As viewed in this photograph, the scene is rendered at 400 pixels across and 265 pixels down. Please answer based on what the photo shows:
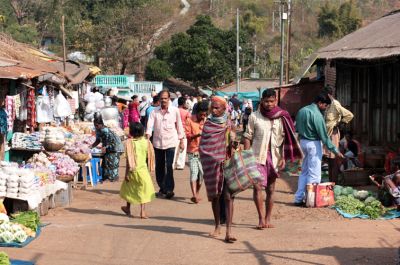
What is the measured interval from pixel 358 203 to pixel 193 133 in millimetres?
2922

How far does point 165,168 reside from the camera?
38.1ft

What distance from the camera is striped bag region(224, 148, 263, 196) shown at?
790 cm

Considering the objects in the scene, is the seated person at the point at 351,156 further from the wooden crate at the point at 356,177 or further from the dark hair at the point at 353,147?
the wooden crate at the point at 356,177

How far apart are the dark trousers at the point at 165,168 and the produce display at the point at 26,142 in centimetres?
298

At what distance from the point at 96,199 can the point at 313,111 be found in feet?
13.6

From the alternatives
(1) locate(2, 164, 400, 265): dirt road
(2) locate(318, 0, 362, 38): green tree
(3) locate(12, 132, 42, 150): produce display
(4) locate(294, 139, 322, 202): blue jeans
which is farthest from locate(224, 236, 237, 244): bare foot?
(2) locate(318, 0, 362, 38): green tree

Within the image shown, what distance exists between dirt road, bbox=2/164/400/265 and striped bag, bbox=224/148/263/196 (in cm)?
65

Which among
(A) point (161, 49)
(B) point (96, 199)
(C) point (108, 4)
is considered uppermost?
(C) point (108, 4)

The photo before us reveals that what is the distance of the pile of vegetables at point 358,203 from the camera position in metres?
9.34

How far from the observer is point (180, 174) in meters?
15.5

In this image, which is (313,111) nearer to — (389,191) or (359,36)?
(389,191)

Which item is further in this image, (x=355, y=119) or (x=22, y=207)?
(x=355, y=119)

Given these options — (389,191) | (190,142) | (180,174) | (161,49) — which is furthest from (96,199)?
(161,49)

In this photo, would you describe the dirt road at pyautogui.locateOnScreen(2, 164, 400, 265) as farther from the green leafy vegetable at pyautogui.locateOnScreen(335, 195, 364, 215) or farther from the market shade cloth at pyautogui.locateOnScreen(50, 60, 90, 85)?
the market shade cloth at pyautogui.locateOnScreen(50, 60, 90, 85)
